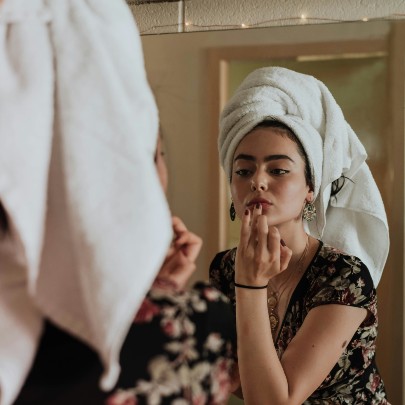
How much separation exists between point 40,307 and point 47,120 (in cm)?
14

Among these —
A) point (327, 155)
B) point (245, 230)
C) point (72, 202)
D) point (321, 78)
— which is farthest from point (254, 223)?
point (72, 202)

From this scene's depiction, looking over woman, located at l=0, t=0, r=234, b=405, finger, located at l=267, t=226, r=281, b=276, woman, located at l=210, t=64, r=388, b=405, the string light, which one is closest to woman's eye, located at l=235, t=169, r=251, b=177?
woman, located at l=210, t=64, r=388, b=405

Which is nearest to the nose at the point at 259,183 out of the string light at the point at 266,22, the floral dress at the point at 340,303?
the floral dress at the point at 340,303

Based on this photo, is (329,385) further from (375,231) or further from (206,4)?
(206,4)

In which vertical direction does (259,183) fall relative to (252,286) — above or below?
above

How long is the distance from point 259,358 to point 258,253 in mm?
145

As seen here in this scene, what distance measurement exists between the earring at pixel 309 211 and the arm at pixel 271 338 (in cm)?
7

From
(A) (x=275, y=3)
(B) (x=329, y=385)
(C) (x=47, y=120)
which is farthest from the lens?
(A) (x=275, y=3)

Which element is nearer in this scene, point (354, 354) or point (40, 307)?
point (40, 307)

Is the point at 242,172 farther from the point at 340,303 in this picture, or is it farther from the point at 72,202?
the point at 72,202

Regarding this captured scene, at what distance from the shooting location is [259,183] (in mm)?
844

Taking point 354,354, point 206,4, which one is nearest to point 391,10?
point 206,4

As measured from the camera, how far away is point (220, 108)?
912 mm

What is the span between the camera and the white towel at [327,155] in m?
0.85
